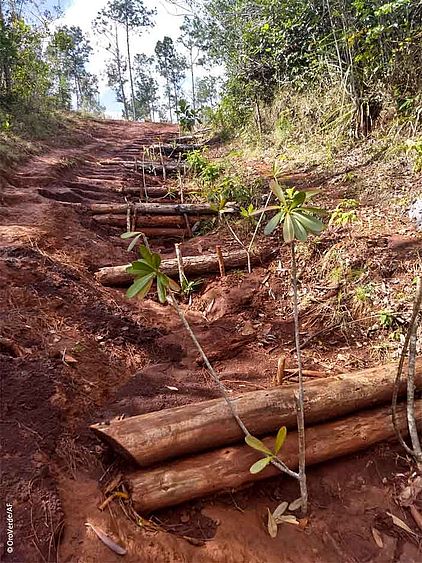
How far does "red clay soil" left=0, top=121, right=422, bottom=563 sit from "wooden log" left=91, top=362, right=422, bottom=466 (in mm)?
185

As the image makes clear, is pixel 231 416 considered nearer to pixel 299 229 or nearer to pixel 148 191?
pixel 299 229

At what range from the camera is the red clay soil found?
Result: 1.57m

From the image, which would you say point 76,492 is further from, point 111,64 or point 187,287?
point 111,64

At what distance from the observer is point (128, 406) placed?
2.18 meters

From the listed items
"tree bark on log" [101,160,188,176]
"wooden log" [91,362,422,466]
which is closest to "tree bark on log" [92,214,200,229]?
"tree bark on log" [101,160,188,176]

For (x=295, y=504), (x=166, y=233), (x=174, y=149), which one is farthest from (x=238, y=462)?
(x=174, y=149)

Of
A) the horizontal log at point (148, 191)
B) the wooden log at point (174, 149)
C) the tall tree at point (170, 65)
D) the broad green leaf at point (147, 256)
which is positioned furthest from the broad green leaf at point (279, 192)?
the tall tree at point (170, 65)

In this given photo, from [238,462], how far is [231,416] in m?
0.21

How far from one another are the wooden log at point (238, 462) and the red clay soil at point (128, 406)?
3.1 inches

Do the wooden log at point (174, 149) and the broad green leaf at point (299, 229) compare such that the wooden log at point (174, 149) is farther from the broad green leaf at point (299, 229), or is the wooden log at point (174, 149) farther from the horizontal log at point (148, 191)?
the broad green leaf at point (299, 229)

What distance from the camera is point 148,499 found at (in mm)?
1700

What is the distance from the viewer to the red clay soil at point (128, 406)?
1.57 metres

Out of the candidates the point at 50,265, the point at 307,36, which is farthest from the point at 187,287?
the point at 307,36

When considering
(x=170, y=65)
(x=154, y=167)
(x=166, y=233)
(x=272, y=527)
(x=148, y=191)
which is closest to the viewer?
(x=272, y=527)
